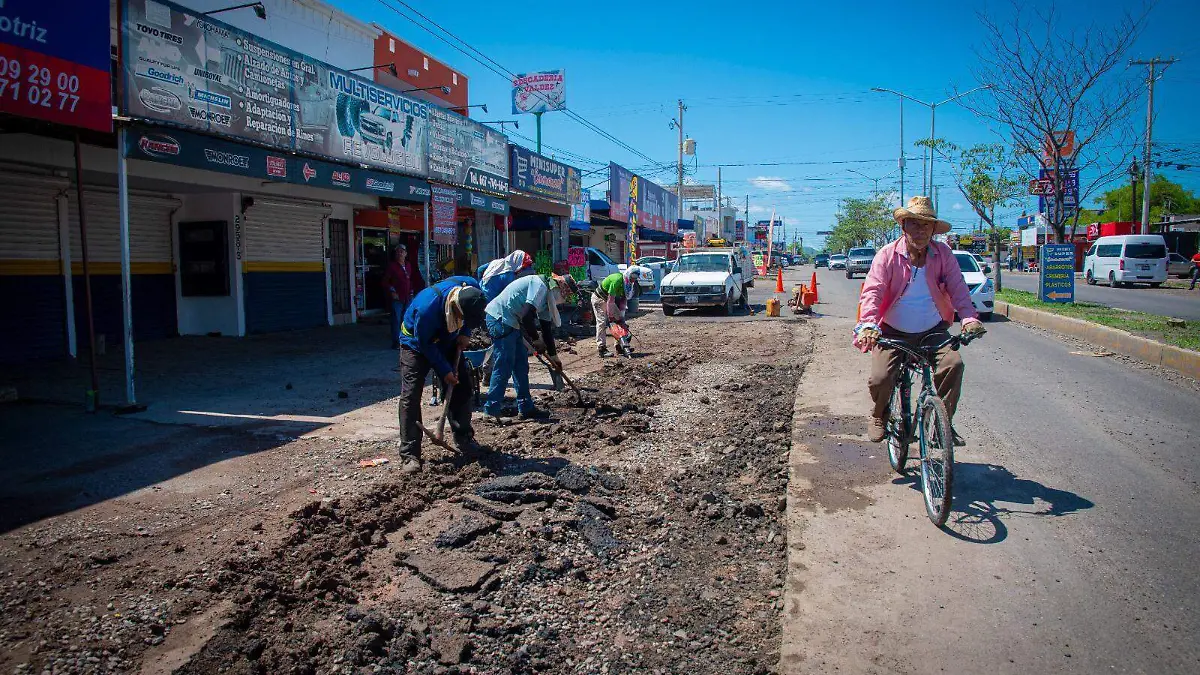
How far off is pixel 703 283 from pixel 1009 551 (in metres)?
15.6

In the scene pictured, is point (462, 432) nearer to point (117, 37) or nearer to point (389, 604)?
point (389, 604)

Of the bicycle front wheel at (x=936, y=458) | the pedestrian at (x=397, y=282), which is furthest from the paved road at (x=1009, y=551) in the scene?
the pedestrian at (x=397, y=282)

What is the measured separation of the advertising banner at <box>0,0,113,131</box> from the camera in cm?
615

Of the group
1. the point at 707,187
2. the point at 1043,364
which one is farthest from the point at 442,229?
the point at 707,187

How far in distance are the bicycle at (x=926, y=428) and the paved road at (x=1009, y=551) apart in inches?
6.1

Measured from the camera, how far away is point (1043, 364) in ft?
32.4

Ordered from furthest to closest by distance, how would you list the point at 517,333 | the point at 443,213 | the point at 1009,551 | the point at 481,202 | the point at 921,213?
the point at 481,202 < the point at 443,213 < the point at 517,333 < the point at 921,213 < the point at 1009,551

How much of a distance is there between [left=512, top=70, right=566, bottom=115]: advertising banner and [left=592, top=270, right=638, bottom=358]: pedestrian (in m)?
19.3

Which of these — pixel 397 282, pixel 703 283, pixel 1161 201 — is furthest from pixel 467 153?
pixel 1161 201

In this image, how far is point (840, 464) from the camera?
5.41 m

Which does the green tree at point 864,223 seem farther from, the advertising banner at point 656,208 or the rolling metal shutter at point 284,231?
the rolling metal shutter at point 284,231

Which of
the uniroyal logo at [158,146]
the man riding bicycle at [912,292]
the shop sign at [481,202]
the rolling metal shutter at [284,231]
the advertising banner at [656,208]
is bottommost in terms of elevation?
the man riding bicycle at [912,292]

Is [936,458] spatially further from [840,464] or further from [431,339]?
[431,339]

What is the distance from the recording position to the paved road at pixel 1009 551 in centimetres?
296
